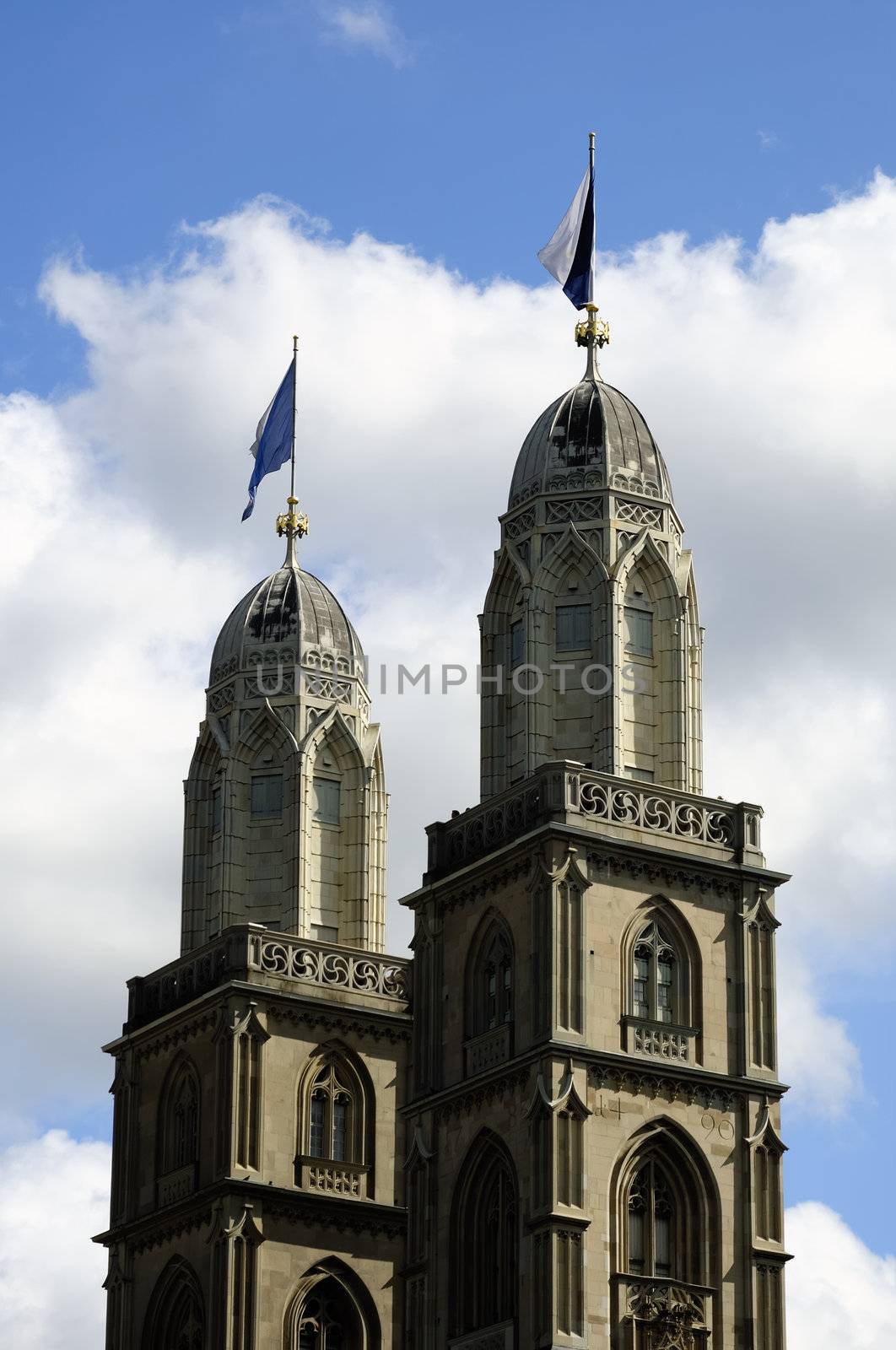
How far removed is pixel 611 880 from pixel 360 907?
1571cm

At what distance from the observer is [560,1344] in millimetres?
67625

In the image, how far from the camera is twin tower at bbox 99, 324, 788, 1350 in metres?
70.6

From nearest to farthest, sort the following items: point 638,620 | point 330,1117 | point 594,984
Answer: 1. point 594,984
2. point 638,620
3. point 330,1117

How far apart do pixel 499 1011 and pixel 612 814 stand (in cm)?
519

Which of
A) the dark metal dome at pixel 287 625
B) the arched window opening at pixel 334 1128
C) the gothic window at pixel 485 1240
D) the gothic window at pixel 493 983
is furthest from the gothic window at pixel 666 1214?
the dark metal dome at pixel 287 625

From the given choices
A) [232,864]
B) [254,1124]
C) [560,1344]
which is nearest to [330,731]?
[232,864]

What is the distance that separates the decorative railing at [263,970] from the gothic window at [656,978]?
46.0 ft

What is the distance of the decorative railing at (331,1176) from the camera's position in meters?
82.6

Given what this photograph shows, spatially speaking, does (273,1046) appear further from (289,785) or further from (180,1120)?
(289,785)

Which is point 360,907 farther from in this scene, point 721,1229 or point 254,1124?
point 721,1229

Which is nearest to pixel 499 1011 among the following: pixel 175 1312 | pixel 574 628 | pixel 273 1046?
pixel 574 628

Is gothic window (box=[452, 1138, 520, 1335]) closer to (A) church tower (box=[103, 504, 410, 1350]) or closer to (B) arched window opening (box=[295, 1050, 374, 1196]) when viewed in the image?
(A) church tower (box=[103, 504, 410, 1350])

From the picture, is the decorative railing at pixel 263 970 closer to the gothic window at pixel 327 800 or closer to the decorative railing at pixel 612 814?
the gothic window at pixel 327 800

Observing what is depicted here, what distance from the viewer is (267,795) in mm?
88562
